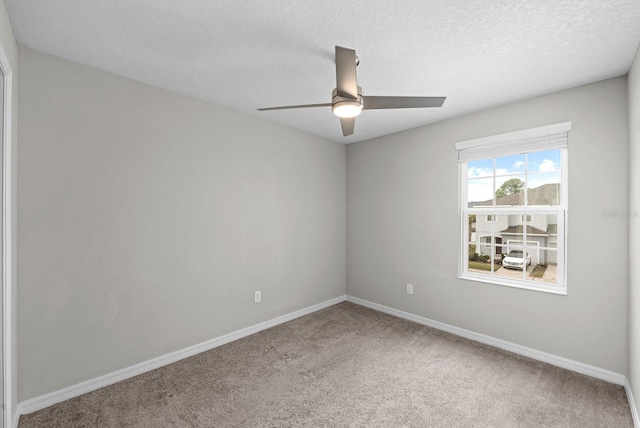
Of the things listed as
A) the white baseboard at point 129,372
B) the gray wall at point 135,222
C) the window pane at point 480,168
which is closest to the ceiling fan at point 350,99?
the gray wall at point 135,222

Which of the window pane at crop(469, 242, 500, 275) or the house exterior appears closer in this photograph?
the house exterior

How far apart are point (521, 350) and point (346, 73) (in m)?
3.05

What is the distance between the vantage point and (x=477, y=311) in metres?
3.24

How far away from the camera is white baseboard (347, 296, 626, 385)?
247 cm

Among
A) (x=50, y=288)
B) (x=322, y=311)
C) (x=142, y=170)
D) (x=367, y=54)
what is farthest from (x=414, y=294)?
(x=50, y=288)

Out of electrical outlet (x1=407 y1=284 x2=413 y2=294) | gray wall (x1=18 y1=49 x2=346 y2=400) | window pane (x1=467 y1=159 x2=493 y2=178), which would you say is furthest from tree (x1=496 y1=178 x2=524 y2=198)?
gray wall (x1=18 y1=49 x2=346 y2=400)

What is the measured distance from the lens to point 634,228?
2135 mm

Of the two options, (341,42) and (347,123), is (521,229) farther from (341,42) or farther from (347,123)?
(341,42)

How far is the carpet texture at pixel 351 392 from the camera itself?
79.5 inches

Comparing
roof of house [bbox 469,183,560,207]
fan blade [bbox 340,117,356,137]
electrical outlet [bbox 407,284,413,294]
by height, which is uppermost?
fan blade [bbox 340,117,356,137]

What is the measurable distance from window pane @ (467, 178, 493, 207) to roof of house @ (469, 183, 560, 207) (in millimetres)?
105

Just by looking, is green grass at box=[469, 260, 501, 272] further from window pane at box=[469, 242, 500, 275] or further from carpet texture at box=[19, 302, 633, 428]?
carpet texture at box=[19, 302, 633, 428]

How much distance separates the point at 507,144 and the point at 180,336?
12.2 feet

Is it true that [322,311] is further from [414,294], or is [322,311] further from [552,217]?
[552,217]
